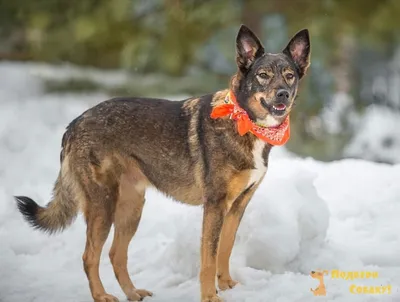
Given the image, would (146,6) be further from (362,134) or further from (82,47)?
(362,134)

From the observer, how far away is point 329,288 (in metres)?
4.69

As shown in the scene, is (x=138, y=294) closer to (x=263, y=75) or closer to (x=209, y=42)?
(x=263, y=75)

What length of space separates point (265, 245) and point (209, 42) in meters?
8.56

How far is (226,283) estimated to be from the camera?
4973mm

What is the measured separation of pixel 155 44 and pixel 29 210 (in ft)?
29.5

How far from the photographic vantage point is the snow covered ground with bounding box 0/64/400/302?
4910 millimetres

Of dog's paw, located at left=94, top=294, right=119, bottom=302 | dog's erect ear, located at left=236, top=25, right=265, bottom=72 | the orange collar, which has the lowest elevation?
dog's paw, located at left=94, top=294, right=119, bottom=302

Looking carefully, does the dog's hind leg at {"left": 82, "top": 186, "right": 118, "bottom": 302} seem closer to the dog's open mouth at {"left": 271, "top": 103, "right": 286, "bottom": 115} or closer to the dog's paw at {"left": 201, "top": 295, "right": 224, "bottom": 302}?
the dog's paw at {"left": 201, "top": 295, "right": 224, "bottom": 302}

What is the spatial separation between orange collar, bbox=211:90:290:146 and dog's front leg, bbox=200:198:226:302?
497 millimetres

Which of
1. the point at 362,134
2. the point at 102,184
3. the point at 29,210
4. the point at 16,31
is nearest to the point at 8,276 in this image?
the point at 29,210

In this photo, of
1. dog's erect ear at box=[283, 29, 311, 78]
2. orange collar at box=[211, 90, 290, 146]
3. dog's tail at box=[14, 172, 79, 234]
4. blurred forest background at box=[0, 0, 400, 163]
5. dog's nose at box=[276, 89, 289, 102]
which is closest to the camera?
dog's nose at box=[276, 89, 289, 102]

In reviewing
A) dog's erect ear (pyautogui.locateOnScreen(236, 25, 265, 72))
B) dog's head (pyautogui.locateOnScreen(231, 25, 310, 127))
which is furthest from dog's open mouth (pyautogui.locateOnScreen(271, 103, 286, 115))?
dog's erect ear (pyautogui.locateOnScreen(236, 25, 265, 72))

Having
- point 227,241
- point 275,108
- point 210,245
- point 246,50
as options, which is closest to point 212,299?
point 210,245

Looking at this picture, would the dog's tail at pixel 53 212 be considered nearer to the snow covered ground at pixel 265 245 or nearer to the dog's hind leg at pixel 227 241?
the snow covered ground at pixel 265 245
